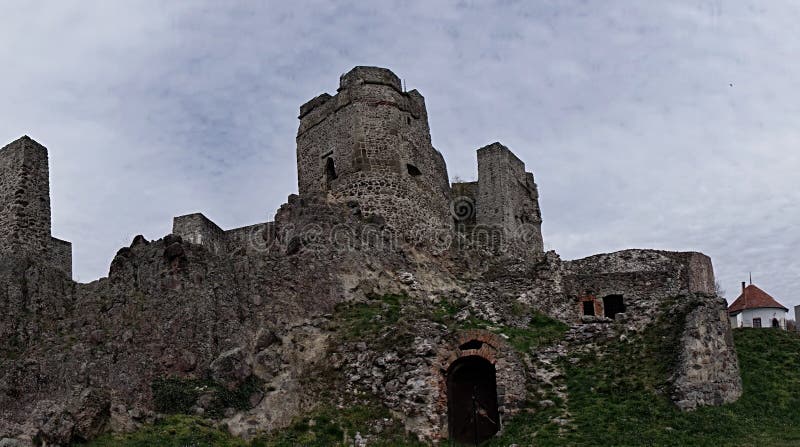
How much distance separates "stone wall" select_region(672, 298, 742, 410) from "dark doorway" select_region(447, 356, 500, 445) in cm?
414

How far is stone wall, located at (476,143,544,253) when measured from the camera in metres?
30.6

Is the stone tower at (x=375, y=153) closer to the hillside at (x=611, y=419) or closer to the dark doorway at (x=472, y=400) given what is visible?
the dark doorway at (x=472, y=400)

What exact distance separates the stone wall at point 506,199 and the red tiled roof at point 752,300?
814 inches

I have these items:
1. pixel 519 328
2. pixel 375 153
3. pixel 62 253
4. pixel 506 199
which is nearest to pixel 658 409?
pixel 519 328

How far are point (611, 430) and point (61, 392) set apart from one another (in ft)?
40.2

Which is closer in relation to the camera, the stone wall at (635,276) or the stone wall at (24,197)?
the stone wall at (24,197)

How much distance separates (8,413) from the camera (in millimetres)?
17906

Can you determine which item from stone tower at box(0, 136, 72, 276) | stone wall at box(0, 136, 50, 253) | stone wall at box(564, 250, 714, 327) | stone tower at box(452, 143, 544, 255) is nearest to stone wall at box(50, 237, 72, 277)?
stone tower at box(0, 136, 72, 276)

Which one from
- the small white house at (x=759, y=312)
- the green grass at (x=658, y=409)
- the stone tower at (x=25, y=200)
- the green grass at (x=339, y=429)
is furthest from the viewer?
the small white house at (x=759, y=312)

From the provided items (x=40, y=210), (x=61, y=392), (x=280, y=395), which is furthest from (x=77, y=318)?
(x=280, y=395)

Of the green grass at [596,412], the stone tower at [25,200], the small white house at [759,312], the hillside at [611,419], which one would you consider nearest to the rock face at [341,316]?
the green grass at [596,412]

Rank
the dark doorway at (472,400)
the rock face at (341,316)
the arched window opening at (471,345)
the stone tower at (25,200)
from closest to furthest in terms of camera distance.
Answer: the rock face at (341,316) → the dark doorway at (472,400) → the arched window opening at (471,345) → the stone tower at (25,200)

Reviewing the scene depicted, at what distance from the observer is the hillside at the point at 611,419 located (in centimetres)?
1664

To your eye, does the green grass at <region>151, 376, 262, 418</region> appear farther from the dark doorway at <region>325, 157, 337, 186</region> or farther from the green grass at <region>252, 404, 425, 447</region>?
the dark doorway at <region>325, 157, 337, 186</region>
